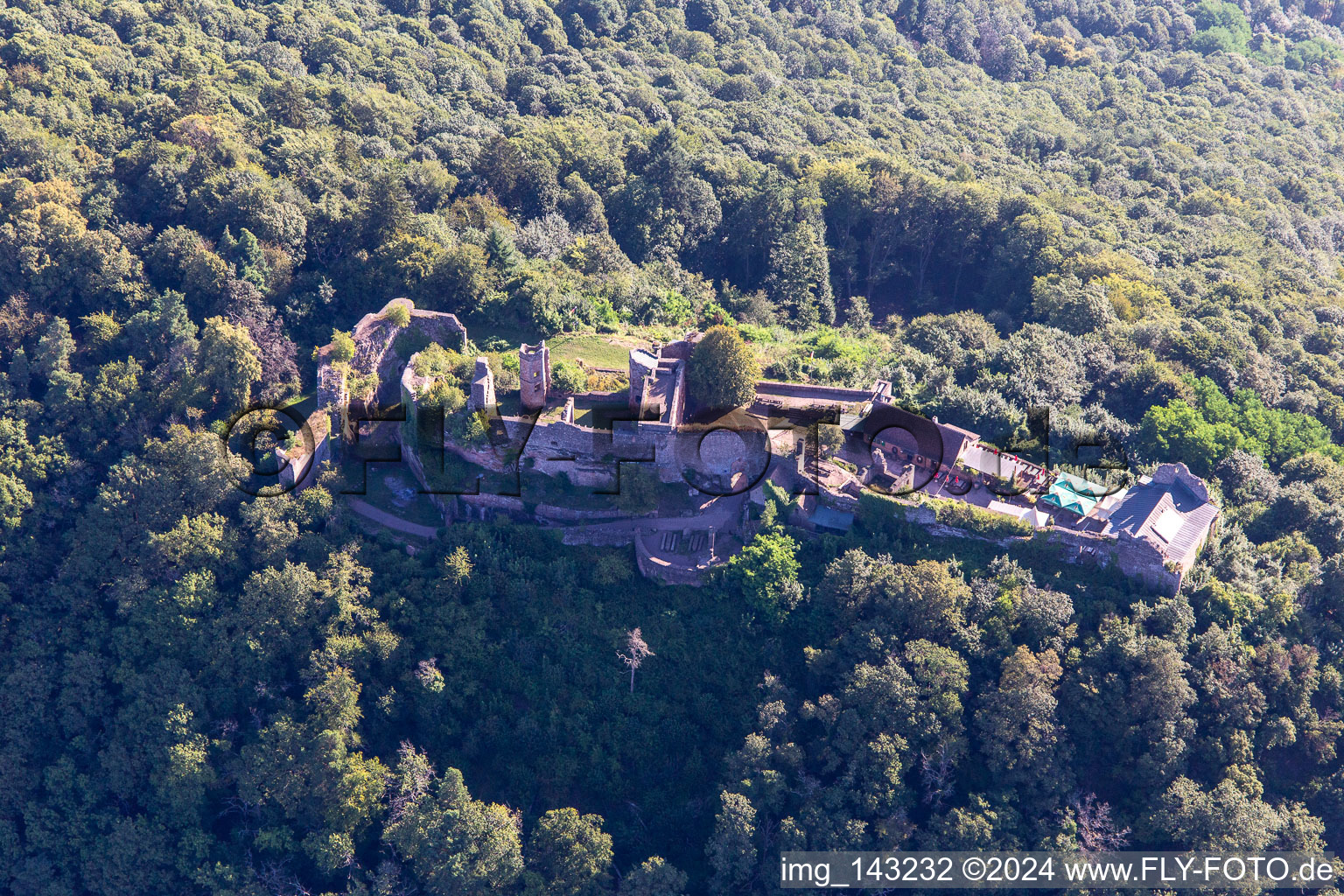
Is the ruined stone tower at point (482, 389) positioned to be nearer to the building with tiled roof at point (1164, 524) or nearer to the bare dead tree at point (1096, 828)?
the building with tiled roof at point (1164, 524)

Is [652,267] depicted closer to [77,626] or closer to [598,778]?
[598,778]

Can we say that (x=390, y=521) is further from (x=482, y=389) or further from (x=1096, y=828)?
(x=1096, y=828)

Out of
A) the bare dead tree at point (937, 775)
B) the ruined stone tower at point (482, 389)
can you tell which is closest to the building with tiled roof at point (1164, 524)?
the bare dead tree at point (937, 775)

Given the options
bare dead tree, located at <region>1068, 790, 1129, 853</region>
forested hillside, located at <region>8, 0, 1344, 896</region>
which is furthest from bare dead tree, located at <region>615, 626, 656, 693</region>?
bare dead tree, located at <region>1068, 790, 1129, 853</region>

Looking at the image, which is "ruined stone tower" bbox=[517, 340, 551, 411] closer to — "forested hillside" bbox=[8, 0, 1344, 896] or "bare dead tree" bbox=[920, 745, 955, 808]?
"forested hillside" bbox=[8, 0, 1344, 896]

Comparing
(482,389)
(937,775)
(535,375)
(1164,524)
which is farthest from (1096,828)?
(482,389)

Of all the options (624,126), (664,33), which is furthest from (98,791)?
(664,33)

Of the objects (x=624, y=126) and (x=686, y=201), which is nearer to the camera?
(x=686, y=201)
